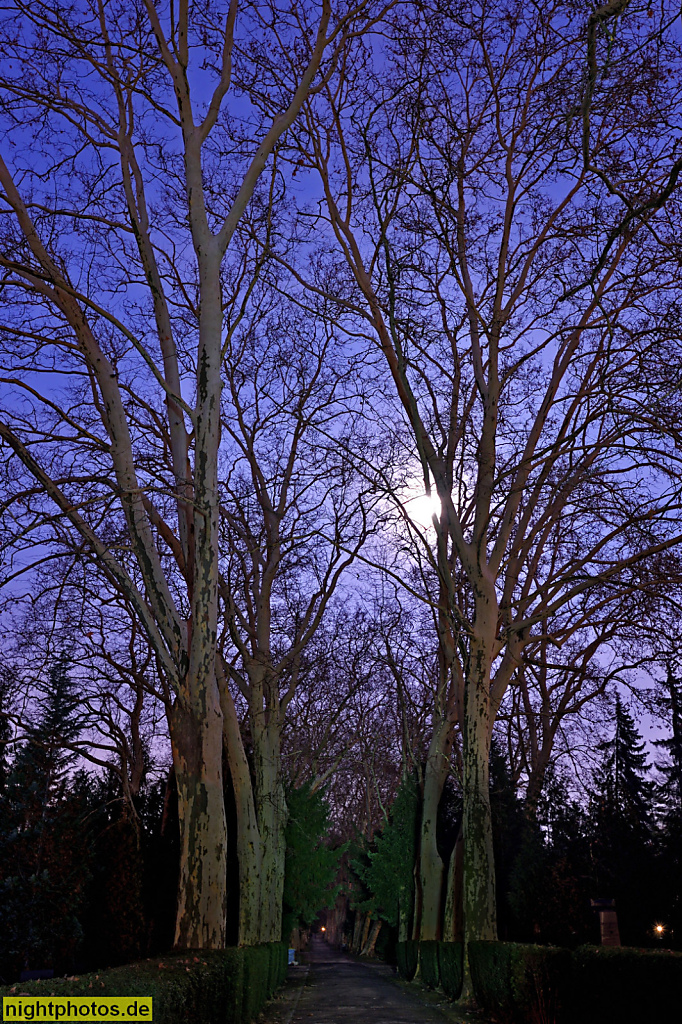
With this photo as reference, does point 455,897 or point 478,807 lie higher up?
point 478,807

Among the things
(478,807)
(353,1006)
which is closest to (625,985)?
(478,807)

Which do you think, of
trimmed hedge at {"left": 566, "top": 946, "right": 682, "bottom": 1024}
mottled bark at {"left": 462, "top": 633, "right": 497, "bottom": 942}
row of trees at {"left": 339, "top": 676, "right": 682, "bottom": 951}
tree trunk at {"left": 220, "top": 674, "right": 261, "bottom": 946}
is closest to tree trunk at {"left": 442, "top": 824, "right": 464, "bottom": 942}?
row of trees at {"left": 339, "top": 676, "right": 682, "bottom": 951}

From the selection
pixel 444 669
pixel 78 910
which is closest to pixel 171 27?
pixel 444 669

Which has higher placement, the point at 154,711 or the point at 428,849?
the point at 154,711

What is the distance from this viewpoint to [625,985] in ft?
25.0

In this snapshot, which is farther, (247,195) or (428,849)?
(428,849)

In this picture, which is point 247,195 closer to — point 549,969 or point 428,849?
point 549,969

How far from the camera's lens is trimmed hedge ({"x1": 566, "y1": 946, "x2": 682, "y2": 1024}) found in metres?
6.92

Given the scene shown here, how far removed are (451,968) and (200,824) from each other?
33.6 feet

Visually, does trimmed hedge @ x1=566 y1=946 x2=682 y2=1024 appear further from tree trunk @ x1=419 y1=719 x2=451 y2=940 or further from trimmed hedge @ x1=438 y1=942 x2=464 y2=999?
tree trunk @ x1=419 y1=719 x2=451 y2=940

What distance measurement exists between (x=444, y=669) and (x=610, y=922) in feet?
32.7

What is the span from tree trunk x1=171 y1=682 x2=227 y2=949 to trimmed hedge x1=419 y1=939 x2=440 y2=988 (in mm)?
12170

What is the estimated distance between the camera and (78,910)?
697 inches

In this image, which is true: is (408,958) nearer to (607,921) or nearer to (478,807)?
(478,807)
